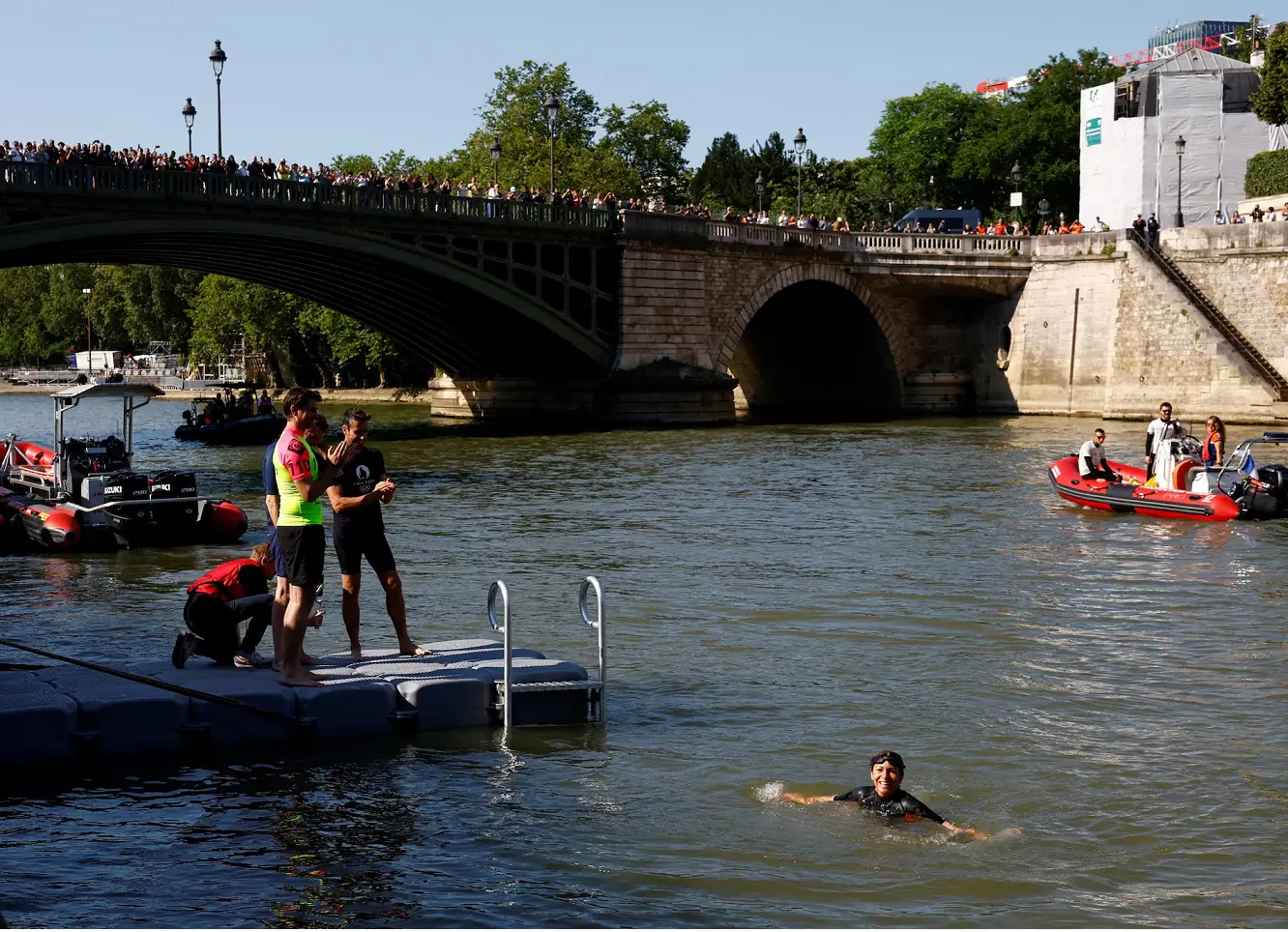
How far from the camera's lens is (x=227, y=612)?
12297mm

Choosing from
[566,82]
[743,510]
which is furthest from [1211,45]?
[743,510]

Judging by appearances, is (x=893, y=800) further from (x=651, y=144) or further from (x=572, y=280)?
(x=651, y=144)

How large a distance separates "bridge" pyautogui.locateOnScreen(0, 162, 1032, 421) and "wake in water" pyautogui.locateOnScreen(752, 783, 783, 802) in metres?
29.2

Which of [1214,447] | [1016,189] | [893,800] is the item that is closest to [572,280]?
[1214,447]

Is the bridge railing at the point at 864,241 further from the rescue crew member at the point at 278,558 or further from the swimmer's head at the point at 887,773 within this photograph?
the swimmer's head at the point at 887,773

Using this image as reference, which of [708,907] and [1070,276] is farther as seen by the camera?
[1070,276]

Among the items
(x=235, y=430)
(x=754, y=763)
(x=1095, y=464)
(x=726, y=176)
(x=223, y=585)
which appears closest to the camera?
(x=754, y=763)

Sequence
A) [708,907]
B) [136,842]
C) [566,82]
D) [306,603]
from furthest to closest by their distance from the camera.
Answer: [566,82] < [306,603] < [136,842] < [708,907]

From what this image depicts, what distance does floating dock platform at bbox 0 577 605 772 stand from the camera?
11.2 metres

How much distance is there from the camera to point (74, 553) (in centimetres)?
2325

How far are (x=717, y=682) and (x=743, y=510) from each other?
1383 centimetres

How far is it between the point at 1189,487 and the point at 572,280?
26212 mm

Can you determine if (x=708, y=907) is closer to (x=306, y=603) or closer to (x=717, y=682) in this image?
(x=306, y=603)

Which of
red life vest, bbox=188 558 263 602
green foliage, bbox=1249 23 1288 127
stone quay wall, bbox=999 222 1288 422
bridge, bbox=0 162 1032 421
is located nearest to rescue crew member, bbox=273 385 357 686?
red life vest, bbox=188 558 263 602
